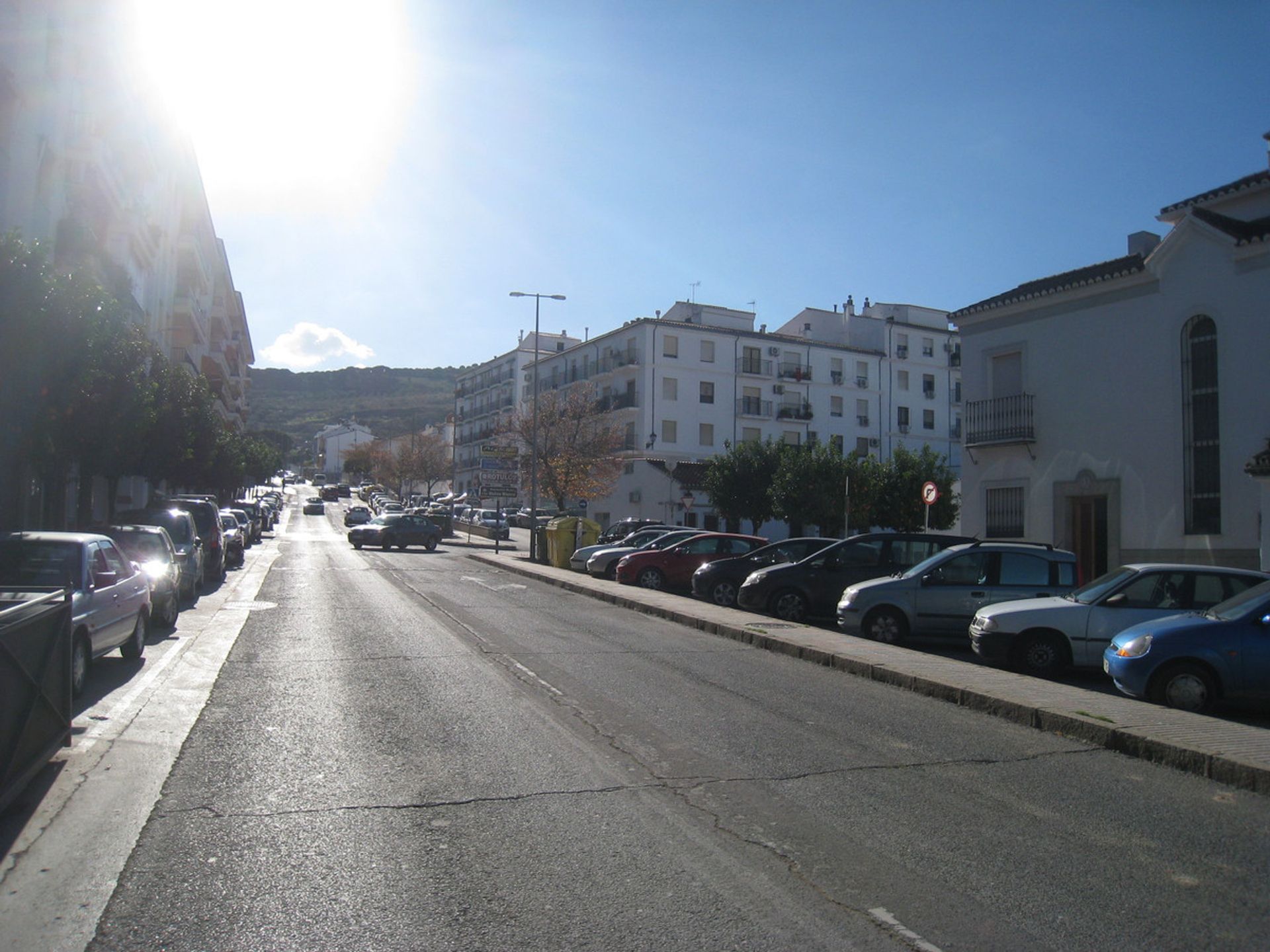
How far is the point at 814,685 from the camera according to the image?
11.1 m

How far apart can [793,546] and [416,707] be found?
40.5 ft

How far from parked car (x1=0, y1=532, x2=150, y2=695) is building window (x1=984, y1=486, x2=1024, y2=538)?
1887cm

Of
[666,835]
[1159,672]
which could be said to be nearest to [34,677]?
[666,835]

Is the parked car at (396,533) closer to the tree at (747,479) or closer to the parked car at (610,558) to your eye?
the tree at (747,479)

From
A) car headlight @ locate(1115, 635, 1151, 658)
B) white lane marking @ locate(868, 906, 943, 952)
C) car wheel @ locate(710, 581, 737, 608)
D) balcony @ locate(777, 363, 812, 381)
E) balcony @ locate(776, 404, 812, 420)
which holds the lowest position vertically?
white lane marking @ locate(868, 906, 943, 952)

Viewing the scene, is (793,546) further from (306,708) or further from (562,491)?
(562,491)

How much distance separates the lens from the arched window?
764 inches

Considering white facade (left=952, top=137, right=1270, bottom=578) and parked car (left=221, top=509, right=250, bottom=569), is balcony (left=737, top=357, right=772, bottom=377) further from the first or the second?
white facade (left=952, top=137, right=1270, bottom=578)

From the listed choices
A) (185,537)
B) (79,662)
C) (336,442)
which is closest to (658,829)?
(79,662)

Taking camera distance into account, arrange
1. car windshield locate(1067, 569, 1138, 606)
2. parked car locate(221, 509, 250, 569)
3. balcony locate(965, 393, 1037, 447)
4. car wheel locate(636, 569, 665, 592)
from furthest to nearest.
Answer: parked car locate(221, 509, 250, 569), car wheel locate(636, 569, 665, 592), balcony locate(965, 393, 1037, 447), car windshield locate(1067, 569, 1138, 606)

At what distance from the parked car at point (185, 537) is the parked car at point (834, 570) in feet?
34.6

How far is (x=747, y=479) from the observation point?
145ft

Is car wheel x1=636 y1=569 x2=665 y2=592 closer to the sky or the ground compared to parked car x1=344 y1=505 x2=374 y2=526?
closer to the ground

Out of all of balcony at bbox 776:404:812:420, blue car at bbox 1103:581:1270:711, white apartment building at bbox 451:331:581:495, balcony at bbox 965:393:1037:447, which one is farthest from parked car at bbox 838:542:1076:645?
white apartment building at bbox 451:331:581:495
